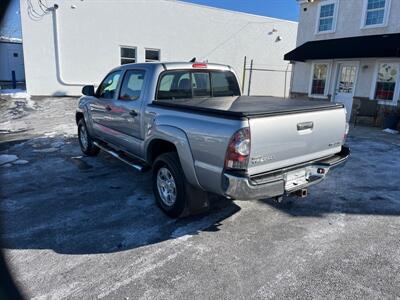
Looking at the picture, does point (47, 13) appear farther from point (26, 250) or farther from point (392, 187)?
point (392, 187)

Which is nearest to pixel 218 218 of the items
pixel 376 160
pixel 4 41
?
pixel 376 160

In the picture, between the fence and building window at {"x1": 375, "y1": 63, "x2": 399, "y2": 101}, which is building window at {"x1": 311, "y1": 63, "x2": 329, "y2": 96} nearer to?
building window at {"x1": 375, "y1": 63, "x2": 399, "y2": 101}

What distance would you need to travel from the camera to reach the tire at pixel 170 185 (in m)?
3.73

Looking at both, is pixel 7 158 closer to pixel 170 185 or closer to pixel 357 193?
pixel 170 185

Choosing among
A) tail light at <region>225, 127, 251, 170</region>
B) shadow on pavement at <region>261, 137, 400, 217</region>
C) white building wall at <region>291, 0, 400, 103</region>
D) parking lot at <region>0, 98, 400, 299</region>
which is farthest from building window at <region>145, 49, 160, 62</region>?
tail light at <region>225, 127, 251, 170</region>

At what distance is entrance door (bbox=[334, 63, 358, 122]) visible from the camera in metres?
13.4

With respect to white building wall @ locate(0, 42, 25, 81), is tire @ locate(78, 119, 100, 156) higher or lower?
lower

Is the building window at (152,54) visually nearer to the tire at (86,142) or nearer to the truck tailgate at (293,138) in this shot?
the tire at (86,142)

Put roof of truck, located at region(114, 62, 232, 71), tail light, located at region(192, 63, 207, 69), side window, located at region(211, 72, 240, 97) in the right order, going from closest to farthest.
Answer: roof of truck, located at region(114, 62, 232, 71)
tail light, located at region(192, 63, 207, 69)
side window, located at region(211, 72, 240, 97)

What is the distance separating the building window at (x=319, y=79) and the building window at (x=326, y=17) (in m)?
1.63

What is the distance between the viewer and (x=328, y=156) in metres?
3.97

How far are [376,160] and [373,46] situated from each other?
21.6 feet

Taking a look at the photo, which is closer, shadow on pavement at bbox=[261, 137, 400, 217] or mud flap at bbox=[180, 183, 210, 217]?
mud flap at bbox=[180, 183, 210, 217]

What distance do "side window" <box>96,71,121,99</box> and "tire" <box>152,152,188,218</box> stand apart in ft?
6.77
